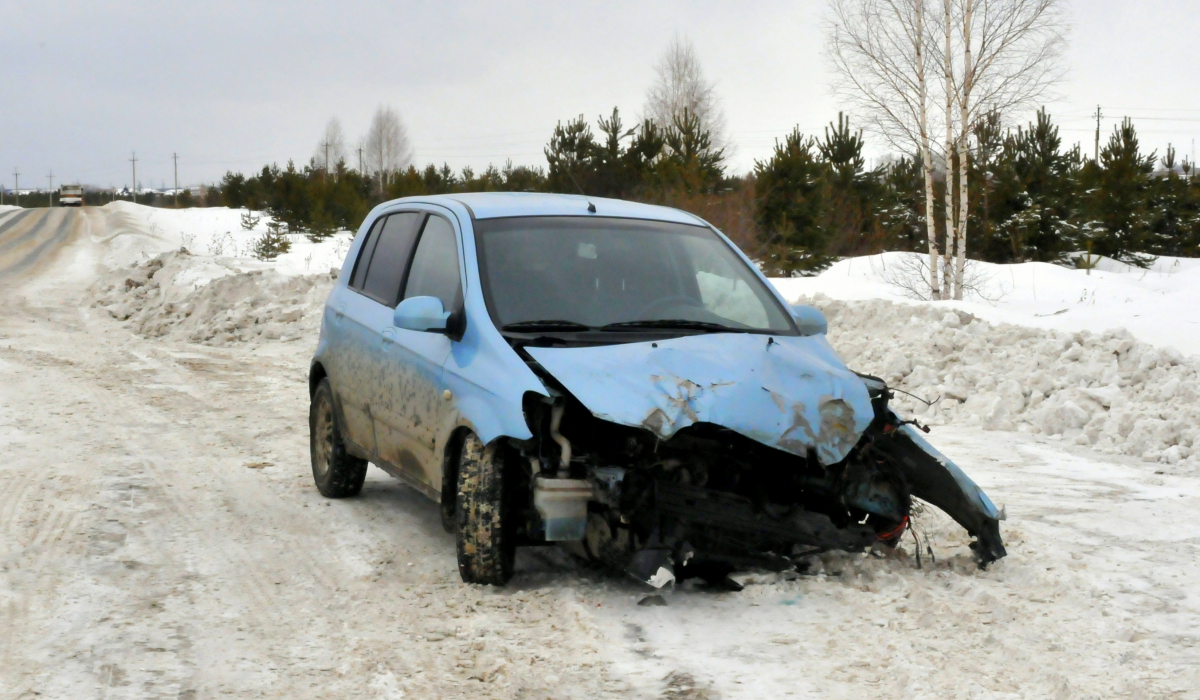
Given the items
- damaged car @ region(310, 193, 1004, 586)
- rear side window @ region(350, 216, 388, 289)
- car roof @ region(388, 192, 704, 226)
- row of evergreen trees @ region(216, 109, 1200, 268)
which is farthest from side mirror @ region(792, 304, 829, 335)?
row of evergreen trees @ region(216, 109, 1200, 268)

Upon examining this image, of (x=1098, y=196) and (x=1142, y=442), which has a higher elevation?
(x=1098, y=196)

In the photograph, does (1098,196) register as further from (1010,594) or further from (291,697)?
(291,697)

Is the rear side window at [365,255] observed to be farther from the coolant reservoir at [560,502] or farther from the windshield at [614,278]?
the coolant reservoir at [560,502]

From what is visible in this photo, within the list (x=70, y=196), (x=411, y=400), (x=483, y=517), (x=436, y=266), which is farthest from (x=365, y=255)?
(x=70, y=196)

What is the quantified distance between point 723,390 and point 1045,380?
19.5 ft

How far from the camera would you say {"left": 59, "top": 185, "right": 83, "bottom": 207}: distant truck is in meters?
73.2

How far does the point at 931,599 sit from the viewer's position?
4586 mm

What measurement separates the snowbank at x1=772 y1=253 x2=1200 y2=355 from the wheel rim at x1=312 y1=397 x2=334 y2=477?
22.7ft

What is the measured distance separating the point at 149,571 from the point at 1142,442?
257 inches

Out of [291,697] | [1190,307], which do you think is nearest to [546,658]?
[291,697]

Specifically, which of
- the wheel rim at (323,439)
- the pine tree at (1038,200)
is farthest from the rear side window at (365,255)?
the pine tree at (1038,200)

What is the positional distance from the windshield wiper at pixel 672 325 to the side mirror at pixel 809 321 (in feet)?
1.38

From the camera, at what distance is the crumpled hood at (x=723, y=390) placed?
14.1 feet

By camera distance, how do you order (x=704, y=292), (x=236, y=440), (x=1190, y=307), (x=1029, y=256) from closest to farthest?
(x=704, y=292)
(x=236, y=440)
(x=1190, y=307)
(x=1029, y=256)
